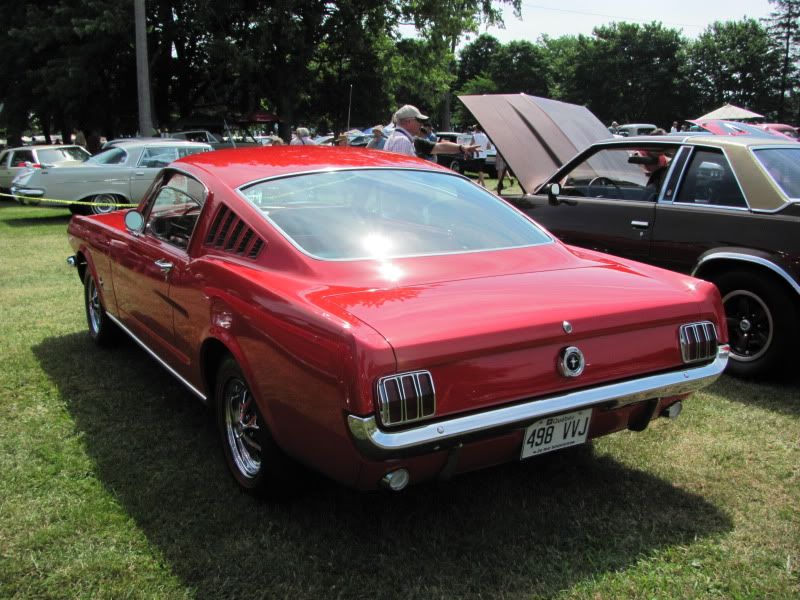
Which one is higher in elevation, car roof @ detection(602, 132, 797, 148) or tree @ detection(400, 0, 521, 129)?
tree @ detection(400, 0, 521, 129)

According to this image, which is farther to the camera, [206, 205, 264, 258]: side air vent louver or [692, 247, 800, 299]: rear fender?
[692, 247, 800, 299]: rear fender

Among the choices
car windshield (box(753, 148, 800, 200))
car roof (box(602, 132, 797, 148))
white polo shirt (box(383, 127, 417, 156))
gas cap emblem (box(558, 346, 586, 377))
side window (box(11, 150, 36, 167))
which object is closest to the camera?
gas cap emblem (box(558, 346, 586, 377))

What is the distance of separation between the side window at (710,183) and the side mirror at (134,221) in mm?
3671

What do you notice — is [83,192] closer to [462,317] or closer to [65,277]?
[65,277]

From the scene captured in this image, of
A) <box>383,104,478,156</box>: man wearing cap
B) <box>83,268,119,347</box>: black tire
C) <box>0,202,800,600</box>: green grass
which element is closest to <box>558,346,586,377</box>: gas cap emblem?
A: <box>0,202,800,600</box>: green grass

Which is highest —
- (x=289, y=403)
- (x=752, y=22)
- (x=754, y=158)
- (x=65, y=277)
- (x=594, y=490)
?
(x=752, y=22)

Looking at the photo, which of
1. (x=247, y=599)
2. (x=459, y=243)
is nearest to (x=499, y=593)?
(x=247, y=599)

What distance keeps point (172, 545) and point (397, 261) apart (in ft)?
4.78

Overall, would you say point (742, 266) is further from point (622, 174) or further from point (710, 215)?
point (622, 174)

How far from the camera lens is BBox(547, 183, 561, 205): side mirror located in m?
5.60

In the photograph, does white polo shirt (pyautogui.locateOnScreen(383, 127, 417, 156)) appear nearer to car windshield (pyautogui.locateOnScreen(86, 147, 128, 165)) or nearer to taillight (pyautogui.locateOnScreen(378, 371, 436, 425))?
taillight (pyautogui.locateOnScreen(378, 371, 436, 425))

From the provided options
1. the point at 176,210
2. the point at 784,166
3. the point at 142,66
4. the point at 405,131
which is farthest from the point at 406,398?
the point at 142,66

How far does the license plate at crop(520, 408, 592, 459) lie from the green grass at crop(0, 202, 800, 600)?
414mm

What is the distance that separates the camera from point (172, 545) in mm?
2811
